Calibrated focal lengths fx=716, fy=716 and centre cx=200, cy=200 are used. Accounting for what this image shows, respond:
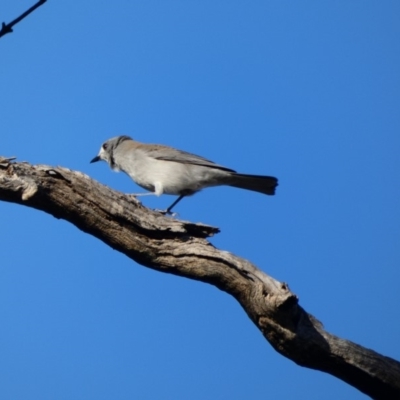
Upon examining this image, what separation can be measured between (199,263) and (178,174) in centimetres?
459

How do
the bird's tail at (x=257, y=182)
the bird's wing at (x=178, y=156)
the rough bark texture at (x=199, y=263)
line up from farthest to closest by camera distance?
the bird's wing at (x=178, y=156) → the bird's tail at (x=257, y=182) → the rough bark texture at (x=199, y=263)

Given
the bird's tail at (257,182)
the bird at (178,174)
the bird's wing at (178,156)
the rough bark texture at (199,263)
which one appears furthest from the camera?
the bird's wing at (178,156)

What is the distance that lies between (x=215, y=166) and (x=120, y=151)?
2.18 meters

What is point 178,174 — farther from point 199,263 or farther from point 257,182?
point 199,263

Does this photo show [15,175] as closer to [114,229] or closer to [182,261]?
[114,229]

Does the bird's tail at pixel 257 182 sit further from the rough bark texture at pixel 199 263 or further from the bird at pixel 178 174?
the rough bark texture at pixel 199 263

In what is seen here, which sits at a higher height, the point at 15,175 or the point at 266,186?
the point at 266,186

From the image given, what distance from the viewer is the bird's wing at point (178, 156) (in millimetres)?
9961

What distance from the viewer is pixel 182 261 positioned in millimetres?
5641

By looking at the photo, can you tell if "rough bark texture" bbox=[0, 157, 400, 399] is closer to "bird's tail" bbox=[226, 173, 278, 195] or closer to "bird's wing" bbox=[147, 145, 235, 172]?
"bird's tail" bbox=[226, 173, 278, 195]

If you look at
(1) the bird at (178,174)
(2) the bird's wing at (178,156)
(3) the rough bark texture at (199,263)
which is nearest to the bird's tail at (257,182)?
(1) the bird at (178,174)

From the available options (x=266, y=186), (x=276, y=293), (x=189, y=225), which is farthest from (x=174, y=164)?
(x=276, y=293)

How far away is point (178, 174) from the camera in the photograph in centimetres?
1009

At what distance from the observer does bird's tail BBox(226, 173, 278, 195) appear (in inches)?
370
